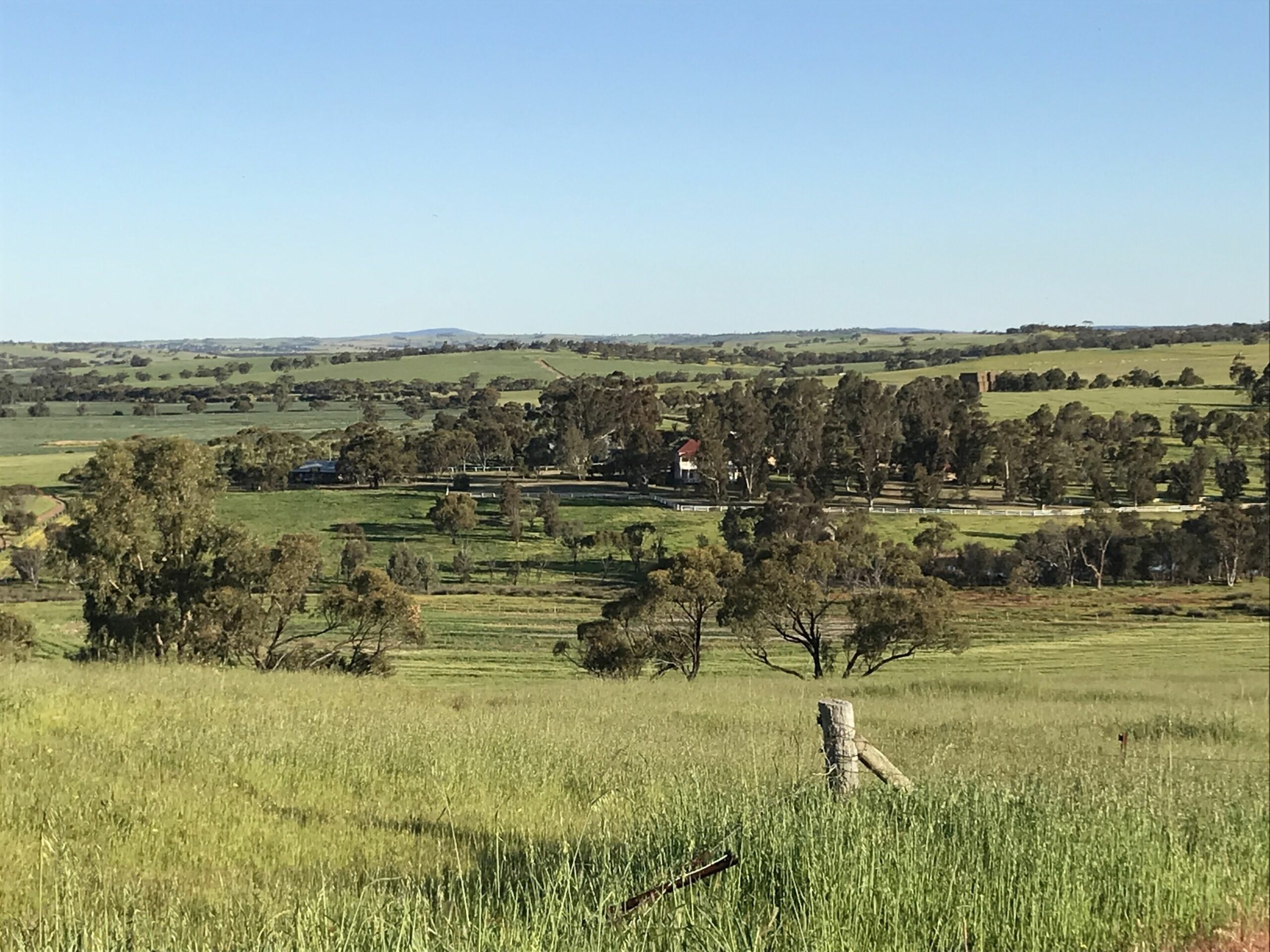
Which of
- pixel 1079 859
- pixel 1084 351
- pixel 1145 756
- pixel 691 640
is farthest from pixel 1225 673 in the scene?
pixel 1084 351

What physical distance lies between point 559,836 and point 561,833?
0.35 meters

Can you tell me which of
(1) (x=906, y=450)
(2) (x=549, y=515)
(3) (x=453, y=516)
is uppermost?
(1) (x=906, y=450)

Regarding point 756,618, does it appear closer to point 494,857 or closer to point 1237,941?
point 494,857

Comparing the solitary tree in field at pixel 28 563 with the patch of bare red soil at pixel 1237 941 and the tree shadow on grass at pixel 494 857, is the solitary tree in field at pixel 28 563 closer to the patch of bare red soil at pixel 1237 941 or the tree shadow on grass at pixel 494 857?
the tree shadow on grass at pixel 494 857

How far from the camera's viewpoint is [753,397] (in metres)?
62.4

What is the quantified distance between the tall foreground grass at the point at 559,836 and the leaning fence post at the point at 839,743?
0.46ft

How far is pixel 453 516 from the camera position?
46625 mm

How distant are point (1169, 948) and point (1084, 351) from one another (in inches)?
4155

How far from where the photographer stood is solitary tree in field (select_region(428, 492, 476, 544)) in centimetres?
4641

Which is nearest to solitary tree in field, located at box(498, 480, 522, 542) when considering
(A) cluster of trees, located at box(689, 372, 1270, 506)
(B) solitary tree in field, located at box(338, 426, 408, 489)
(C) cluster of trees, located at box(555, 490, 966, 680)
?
(B) solitary tree in field, located at box(338, 426, 408, 489)

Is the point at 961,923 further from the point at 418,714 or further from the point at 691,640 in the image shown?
the point at 691,640

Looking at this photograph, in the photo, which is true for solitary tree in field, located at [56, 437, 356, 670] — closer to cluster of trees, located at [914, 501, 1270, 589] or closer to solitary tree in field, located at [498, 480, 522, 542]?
solitary tree in field, located at [498, 480, 522, 542]

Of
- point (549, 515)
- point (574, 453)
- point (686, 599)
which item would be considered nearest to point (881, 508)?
point (574, 453)

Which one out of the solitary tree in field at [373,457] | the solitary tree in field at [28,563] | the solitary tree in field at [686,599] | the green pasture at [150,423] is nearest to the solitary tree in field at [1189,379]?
the green pasture at [150,423]
